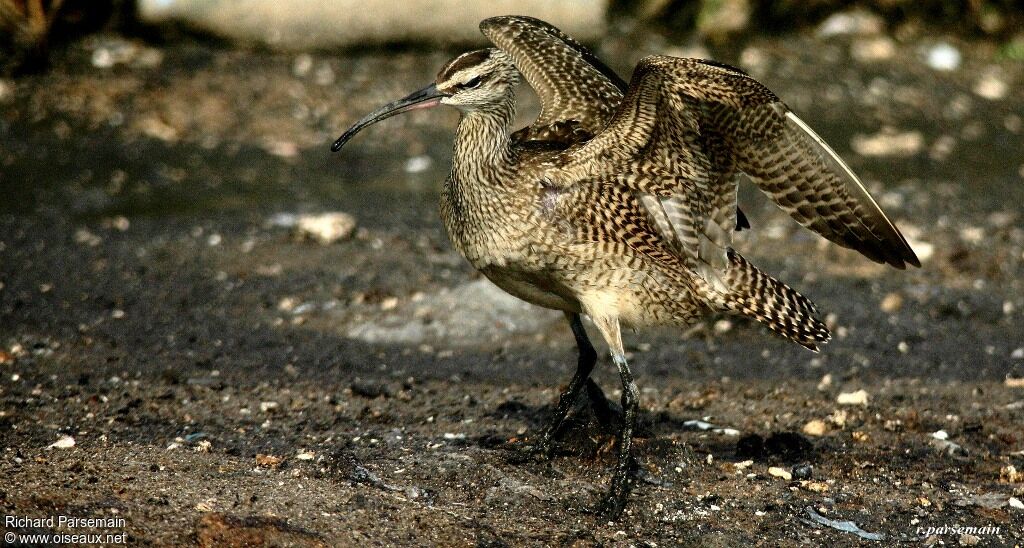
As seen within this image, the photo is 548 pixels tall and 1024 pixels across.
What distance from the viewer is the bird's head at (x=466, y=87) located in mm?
5258

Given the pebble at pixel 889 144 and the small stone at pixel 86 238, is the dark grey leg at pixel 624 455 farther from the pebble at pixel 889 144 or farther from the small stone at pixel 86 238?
the pebble at pixel 889 144

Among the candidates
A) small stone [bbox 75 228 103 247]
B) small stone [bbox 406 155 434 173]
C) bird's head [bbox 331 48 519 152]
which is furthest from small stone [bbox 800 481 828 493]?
small stone [bbox 406 155 434 173]

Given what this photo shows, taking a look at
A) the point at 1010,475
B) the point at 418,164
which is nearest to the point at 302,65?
the point at 418,164

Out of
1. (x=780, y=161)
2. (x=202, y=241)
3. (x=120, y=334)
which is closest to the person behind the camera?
(x=780, y=161)

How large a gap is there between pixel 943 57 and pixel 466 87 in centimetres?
836

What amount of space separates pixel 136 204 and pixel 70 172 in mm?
740

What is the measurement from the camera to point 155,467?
4.95m

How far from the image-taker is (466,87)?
208 inches

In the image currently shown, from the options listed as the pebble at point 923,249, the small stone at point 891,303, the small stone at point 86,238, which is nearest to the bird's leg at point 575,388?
the small stone at point 891,303

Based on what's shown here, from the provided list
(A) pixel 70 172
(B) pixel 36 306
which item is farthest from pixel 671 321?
(A) pixel 70 172

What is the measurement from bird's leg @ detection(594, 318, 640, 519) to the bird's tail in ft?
1.67

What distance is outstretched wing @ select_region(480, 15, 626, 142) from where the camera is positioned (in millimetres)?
5723

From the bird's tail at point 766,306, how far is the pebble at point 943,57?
7.56 m

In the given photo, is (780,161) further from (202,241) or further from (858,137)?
(858,137)
